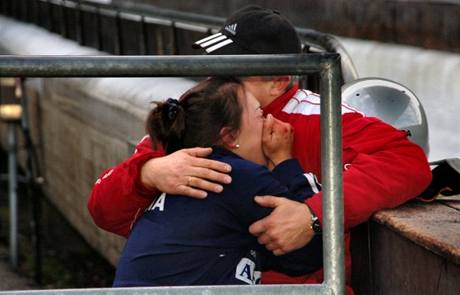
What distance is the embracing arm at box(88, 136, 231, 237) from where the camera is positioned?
345 cm

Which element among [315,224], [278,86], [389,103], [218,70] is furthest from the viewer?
[389,103]

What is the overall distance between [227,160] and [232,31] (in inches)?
20.7

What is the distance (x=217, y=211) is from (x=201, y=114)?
0.27 metres

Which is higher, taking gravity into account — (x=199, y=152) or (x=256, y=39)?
→ (x=256, y=39)

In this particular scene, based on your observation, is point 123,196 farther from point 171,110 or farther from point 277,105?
point 277,105

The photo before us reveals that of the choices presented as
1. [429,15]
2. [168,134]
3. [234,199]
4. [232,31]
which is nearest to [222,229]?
[234,199]

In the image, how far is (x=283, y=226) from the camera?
11.2 feet

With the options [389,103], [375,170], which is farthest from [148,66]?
[389,103]

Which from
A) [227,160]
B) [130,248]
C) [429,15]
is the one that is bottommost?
[429,15]

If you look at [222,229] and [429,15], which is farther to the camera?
[429,15]

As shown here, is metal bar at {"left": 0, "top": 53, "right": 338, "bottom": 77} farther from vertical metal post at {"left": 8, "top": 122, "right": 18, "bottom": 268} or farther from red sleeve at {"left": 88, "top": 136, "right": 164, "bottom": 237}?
vertical metal post at {"left": 8, "top": 122, "right": 18, "bottom": 268}

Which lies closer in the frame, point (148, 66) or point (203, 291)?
point (148, 66)

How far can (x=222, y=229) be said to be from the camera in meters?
3.45

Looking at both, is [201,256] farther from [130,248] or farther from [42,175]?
[42,175]
